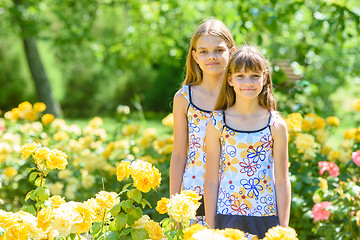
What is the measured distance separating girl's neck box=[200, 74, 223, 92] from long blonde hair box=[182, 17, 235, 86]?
0.17 feet

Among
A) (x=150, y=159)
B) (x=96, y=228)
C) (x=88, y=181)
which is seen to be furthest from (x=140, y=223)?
(x=88, y=181)

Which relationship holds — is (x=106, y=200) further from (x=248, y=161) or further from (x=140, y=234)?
(x=248, y=161)

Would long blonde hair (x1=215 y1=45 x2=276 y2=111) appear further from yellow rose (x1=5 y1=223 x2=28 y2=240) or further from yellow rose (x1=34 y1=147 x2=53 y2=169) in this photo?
yellow rose (x1=5 y1=223 x2=28 y2=240)

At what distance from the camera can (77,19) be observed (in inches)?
Result: 310

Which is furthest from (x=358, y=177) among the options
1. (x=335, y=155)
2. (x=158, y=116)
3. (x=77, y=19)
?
(x=158, y=116)

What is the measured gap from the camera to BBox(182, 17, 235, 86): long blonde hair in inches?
90.7

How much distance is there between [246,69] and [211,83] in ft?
1.30

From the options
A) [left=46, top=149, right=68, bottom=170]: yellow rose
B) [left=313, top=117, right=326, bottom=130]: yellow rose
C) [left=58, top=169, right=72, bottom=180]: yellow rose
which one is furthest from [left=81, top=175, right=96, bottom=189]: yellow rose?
[left=46, top=149, right=68, bottom=170]: yellow rose

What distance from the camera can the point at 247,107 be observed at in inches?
79.1

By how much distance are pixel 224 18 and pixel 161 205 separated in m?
4.48

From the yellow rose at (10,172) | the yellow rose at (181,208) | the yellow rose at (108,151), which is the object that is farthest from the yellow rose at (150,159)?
the yellow rose at (181,208)

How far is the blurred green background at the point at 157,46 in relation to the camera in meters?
4.07

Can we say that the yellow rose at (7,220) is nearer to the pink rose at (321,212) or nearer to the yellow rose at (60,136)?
the pink rose at (321,212)

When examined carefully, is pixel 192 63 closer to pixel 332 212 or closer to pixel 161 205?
pixel 161 205
